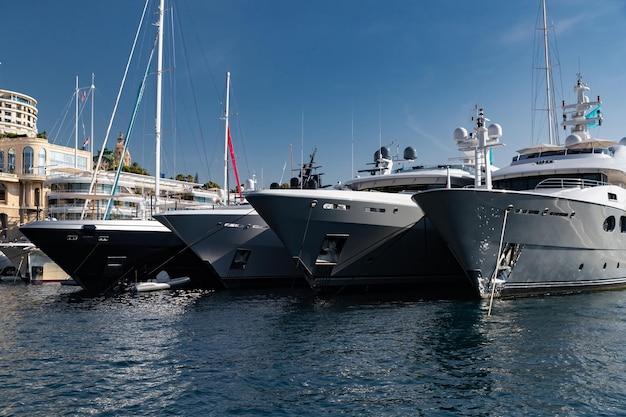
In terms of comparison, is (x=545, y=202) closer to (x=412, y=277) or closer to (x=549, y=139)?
(x=412, y=277)

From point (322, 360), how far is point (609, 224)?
628 inches

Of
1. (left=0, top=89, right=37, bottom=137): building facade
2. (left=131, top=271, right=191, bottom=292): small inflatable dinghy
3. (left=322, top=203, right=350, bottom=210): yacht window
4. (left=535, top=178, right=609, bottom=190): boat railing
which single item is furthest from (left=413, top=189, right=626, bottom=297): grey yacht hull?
(left=0, top=89, right=37, bottom=137): building facade

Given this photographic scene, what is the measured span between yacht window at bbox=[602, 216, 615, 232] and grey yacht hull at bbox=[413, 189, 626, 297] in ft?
0.82

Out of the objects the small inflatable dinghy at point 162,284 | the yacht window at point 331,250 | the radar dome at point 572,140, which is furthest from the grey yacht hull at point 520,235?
the small inflatable dinghy at point 162,284

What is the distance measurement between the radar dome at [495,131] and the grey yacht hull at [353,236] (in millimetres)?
4396

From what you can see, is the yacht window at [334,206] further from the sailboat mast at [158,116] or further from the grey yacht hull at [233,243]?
the sailboat mast at [158,116]

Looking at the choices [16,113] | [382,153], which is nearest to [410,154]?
[382,153]

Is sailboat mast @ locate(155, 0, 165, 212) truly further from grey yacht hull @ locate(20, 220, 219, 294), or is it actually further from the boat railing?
the boat railing

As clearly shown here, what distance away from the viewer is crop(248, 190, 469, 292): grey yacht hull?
76.3 feet

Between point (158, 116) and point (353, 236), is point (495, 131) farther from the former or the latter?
point (158, 116)

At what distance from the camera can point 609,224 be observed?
23.4 meters

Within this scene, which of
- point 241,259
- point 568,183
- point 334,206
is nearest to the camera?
point 334,206

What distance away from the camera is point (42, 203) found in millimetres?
64562

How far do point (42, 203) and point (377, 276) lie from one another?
169ft
